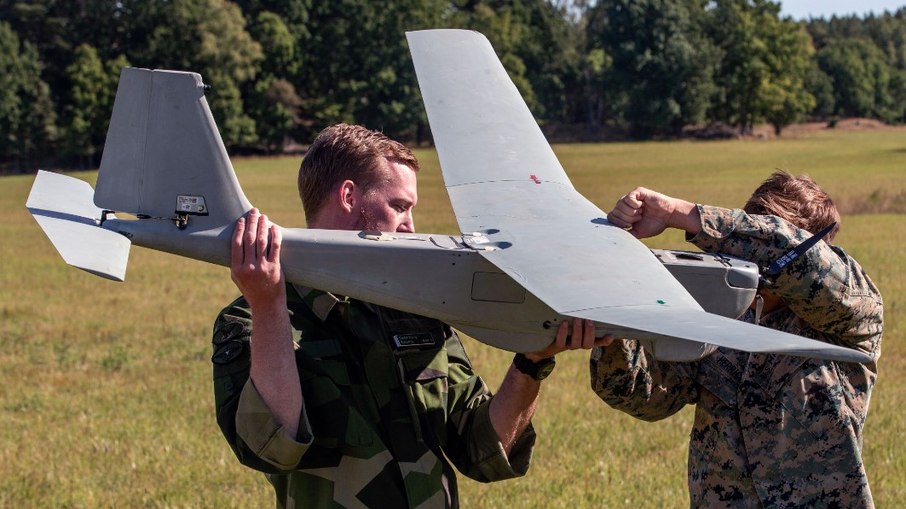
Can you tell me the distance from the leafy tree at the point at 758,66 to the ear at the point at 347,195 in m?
103

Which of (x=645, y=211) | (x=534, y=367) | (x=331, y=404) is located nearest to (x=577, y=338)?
(x=534, y=367)

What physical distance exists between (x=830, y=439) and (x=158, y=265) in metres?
18.5

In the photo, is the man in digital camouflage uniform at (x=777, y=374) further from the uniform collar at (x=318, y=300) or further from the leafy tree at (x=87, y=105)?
the leafy tree at (x=87, y=105)

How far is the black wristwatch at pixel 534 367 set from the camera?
3.46 m

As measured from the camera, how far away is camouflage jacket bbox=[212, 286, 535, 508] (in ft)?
10.5

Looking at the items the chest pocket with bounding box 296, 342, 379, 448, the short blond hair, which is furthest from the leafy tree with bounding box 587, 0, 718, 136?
the chest pocket with bounding box 296, 342, 379, 448

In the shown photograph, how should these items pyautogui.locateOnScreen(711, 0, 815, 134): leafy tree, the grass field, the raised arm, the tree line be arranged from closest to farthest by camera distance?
the raised arm, the grass field, the tree line, pyautogui.locateOnScreen(711, 0, 815, 134): leafy tree

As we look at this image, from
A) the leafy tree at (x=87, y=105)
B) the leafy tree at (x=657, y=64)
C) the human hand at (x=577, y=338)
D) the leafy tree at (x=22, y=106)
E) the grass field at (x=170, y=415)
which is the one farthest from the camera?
the leafy tree at (x=657, y=64)

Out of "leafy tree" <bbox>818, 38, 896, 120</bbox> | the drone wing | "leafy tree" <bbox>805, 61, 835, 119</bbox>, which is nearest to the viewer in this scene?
the drone wing

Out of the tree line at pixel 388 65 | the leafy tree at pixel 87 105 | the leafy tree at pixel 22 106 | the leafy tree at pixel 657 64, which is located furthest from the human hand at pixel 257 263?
the leafy tree at pixel 657 64

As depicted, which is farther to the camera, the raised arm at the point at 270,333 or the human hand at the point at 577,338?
the human hand at the point at 577,338

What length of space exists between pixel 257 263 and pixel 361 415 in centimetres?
65

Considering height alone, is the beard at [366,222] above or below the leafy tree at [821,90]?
above

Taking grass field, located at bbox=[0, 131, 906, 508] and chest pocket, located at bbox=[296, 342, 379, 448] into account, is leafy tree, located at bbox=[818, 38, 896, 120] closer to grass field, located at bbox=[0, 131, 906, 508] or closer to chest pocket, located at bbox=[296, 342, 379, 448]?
grass field, located at bbox=[0, 131, 906, 508]
